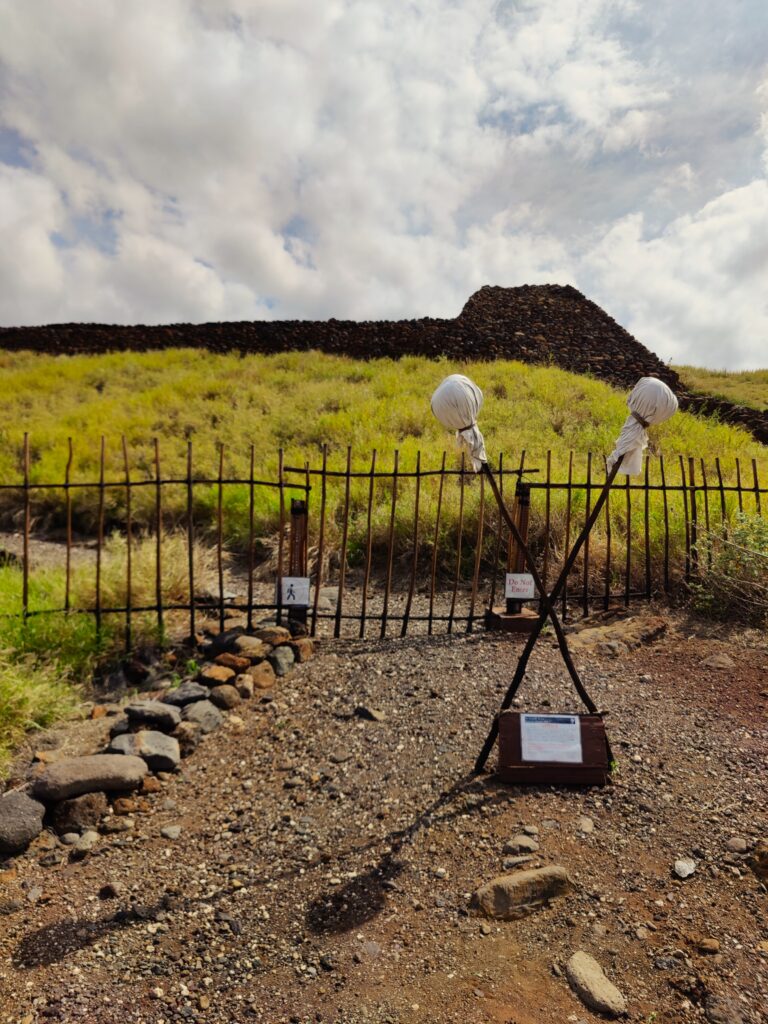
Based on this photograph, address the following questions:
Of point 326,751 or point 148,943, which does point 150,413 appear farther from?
point 148,943

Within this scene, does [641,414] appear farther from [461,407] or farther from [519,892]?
[519,892]

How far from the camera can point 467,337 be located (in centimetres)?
1727

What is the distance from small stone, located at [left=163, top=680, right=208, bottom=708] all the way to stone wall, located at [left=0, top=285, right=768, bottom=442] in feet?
44.3

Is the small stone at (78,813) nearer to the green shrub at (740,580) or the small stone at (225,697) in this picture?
the small stone at (225,697)

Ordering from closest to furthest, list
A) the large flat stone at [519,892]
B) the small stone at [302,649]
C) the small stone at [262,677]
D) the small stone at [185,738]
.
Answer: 1. the large flat stone at [519,892]
2. the small stone at [185,738]
3. the small stone at [262,677]
4. the small stone at [302,649]

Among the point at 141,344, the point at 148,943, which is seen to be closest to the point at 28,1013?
the point at 148,943

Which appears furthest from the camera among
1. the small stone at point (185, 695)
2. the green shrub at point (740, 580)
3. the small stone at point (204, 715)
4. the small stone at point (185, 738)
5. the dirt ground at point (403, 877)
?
the green shrub at point (740, 580)

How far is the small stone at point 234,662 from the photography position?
418cm

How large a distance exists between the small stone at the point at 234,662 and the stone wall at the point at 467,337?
13115 millimetres

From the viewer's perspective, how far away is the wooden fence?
15.6 ft

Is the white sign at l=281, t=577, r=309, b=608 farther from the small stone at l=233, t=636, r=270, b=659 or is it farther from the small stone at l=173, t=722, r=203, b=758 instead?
the small stone at l=173, t=722, r=203, b=758

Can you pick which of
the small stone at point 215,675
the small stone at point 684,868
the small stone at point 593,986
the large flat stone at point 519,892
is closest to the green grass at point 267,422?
the small stone at point 215,675

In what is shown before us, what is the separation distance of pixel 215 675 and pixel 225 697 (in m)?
0.20

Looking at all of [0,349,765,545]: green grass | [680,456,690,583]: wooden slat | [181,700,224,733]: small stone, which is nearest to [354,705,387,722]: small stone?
[181,700,224,733]: small stone
